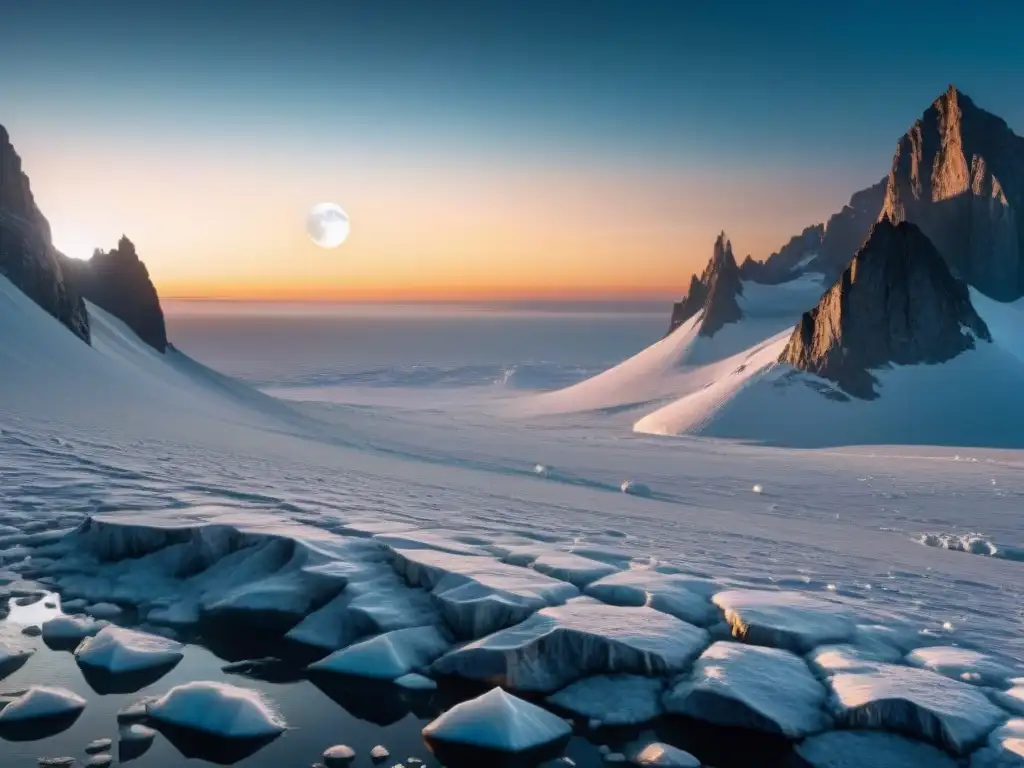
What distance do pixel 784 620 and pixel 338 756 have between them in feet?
19.0

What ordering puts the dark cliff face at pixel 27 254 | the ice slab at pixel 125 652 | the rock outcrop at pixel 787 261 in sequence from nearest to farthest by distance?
the ice slab at pixel 125 652 → the dark cliff face at pixel 27 254 → the rock outcrop at pixel 787 261

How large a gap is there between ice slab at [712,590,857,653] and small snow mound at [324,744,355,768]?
5.03m

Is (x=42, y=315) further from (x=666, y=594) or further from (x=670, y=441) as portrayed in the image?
(x=666, y=594)

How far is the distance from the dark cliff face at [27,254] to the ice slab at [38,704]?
3637 centimetres

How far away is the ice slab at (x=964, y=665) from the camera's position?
29.5 feet

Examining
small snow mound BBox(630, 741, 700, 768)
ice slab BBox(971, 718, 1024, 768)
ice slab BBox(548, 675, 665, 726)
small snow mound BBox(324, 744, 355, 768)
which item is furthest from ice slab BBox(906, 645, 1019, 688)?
small snow mound BBox(324, 744, 355, 768)

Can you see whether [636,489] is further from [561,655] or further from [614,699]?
[614,699]

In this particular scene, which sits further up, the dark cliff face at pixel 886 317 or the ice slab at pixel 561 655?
the dark cliff face at pixel 886 317

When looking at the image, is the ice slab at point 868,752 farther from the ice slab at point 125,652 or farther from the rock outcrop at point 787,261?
the rock outcrop at point 787,261

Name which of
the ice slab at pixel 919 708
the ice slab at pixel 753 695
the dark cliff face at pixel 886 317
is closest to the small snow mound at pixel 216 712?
the ice slab at pixel 753 695

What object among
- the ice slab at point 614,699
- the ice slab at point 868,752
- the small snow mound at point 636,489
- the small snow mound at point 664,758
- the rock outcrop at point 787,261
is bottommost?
the small snow mound at point 664,758

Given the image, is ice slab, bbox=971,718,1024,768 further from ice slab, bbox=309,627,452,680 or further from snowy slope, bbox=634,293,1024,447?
snowy slope, bbox=634,293,1024,447

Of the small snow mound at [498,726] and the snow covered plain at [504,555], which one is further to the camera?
the snow covered plain at [504,555]

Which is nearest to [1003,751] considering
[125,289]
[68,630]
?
[68,630]
